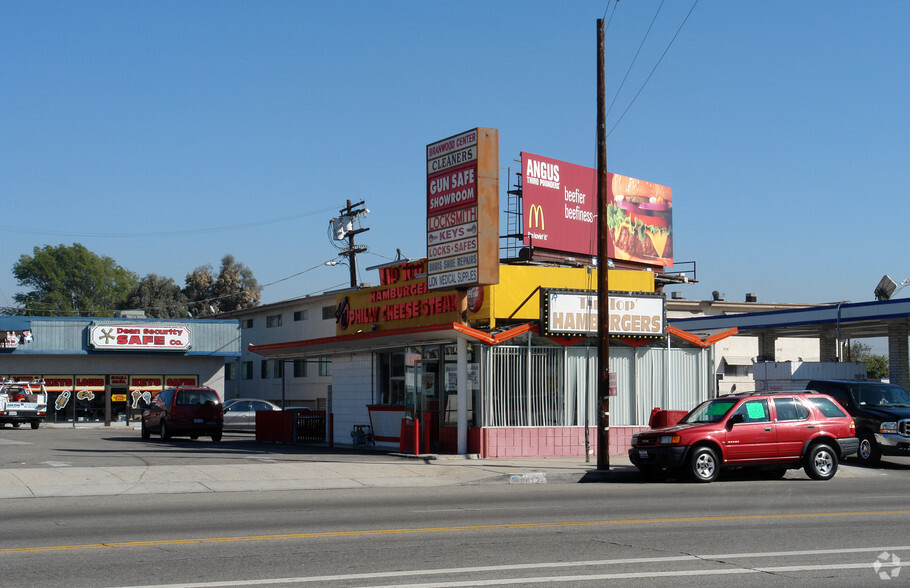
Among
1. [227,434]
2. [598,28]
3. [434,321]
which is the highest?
[598,28]

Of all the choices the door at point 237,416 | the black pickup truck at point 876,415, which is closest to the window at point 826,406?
the black pickup truck at point 876,415

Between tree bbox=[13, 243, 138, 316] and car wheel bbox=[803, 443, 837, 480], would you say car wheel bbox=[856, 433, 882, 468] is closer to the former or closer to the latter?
car wheel bbox=[803, 443, 837, 480]

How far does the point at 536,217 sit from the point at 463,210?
15.3 meters

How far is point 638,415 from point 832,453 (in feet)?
21.8

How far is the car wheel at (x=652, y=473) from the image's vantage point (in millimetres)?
19344

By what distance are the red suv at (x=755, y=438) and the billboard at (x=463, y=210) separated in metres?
6.22

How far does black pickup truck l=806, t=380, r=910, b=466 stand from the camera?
21.8 meters

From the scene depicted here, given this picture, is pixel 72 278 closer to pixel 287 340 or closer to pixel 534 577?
pixel 287 340

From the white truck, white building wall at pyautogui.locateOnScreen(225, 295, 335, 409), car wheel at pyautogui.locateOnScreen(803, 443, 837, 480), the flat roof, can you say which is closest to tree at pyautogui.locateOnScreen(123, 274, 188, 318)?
white building wall at pyautogui.locateOnScreen(225, 295, 335, 409)

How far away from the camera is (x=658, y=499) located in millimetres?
15453

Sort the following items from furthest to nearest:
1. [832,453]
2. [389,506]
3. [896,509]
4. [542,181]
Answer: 1. [542,181]
2. [832,453]
3. [389,506]
4. [896,509]

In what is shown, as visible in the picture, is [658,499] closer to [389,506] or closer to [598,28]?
[389,506]

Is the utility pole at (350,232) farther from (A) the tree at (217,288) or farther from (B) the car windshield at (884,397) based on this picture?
(A) the tree at (217,288)

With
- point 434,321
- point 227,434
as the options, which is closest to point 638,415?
point 434,321
